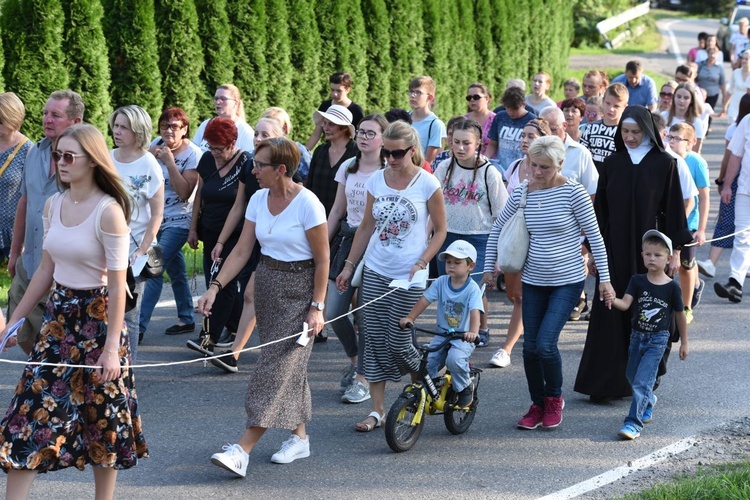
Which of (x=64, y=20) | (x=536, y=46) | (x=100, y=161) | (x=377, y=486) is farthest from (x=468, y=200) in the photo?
(x=536, y=46)

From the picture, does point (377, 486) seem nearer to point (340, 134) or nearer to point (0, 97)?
point (340, 134)

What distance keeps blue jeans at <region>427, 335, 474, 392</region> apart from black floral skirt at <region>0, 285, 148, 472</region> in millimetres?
2183

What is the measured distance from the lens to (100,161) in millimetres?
5195

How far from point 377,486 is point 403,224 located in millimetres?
1724

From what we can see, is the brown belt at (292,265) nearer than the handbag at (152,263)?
Yes

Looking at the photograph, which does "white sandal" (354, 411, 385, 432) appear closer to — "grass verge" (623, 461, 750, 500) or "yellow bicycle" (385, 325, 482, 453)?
"yellow bicycle" (385, 325, 482, 453)

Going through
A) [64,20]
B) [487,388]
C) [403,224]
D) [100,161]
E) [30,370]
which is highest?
[64,20]

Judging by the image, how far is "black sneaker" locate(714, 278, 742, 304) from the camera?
35.5 feet

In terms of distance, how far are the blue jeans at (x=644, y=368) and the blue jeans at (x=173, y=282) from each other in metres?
3.80

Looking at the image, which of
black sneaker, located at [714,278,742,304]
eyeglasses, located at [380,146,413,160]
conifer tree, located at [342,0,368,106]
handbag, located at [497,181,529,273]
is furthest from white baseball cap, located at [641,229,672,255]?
conifer tree, located at [342,0,368,106]

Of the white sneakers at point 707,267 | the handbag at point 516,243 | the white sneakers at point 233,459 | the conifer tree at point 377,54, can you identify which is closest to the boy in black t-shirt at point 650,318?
the handbag at point 516,243

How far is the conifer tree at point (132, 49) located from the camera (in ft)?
44.4

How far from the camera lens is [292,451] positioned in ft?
20.9

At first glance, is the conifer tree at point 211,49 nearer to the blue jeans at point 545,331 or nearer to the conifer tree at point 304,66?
the conifer tree at point 304,66
